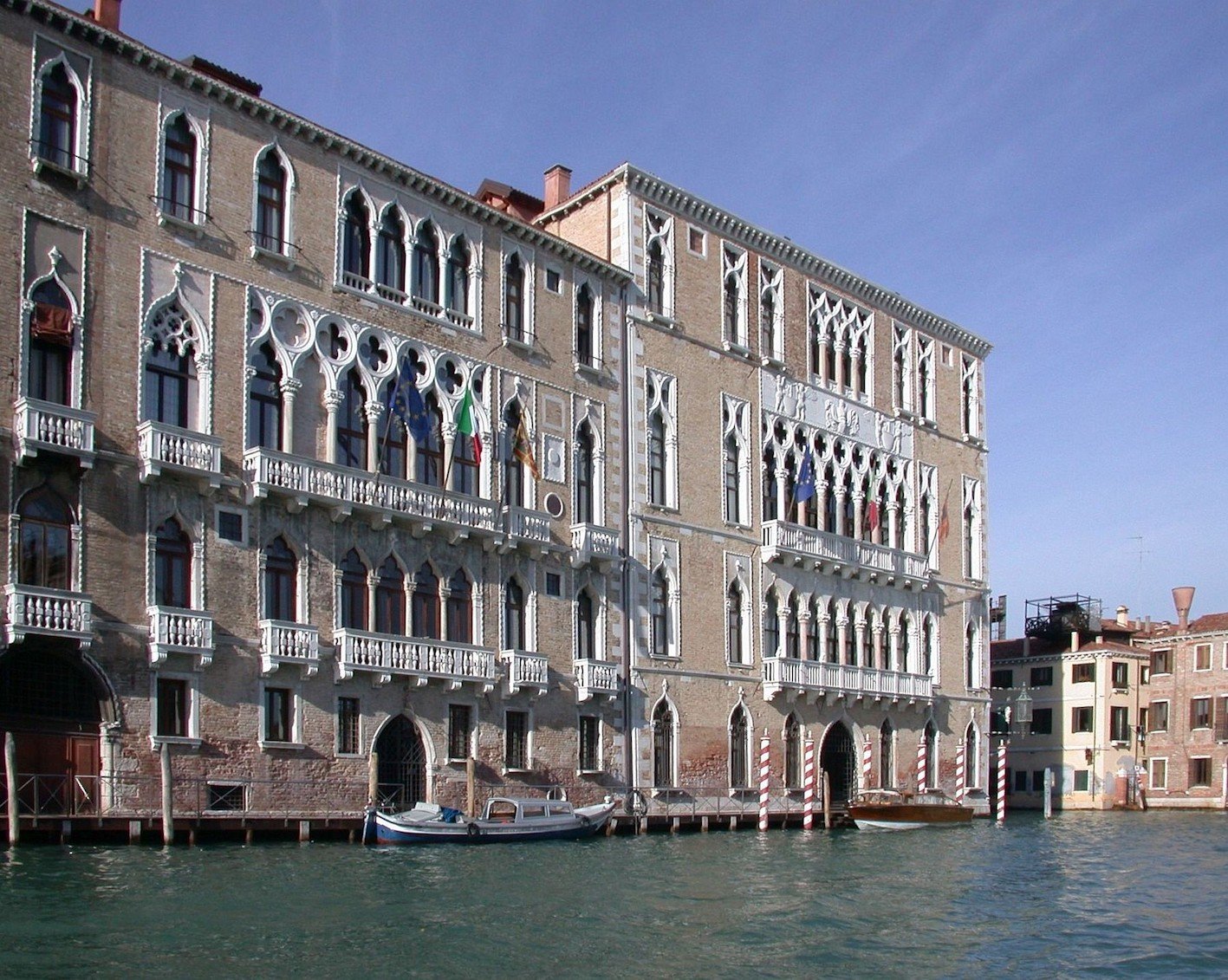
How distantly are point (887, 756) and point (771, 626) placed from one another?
5.84 metres

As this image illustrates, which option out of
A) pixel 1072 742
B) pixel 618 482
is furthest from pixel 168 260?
pixel 1072 742

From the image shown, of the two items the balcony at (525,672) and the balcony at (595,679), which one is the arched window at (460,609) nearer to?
the balcony at (525,672)

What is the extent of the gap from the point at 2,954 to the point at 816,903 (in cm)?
935

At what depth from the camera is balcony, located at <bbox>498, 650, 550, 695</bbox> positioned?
27.6m

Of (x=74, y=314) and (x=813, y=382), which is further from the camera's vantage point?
(x=813, y=382)

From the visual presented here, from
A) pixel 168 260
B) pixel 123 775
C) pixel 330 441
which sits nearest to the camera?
pixel 123 775

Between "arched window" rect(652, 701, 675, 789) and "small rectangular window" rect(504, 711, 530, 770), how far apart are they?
143 inches

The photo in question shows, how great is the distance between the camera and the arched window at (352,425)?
25.7 meters

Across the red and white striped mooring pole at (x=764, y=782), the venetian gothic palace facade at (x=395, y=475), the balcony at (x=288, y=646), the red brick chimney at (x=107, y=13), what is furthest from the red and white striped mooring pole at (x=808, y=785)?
the red brick chimney at (x=107, y=13)

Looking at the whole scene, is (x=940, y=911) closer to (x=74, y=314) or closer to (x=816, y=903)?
(x=816, y=903)

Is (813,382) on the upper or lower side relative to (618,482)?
upper

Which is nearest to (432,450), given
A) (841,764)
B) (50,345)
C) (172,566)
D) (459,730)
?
(459,730)

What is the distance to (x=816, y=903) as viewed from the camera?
18.5 metres

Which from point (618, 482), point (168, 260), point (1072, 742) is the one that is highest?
point (168, 260)
